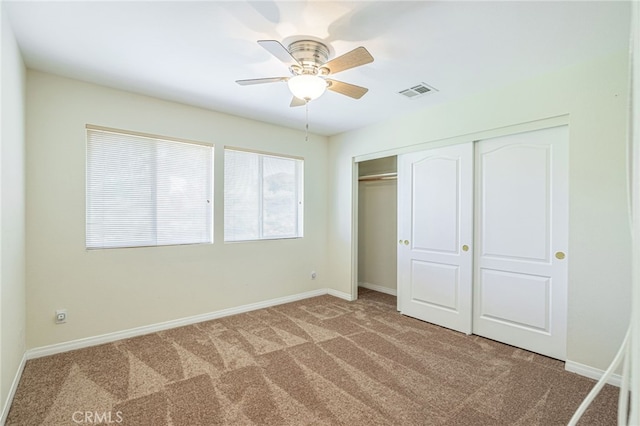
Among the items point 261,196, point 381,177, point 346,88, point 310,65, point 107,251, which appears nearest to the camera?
point 310,65

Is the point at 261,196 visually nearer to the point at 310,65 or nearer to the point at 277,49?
the point at 310,65

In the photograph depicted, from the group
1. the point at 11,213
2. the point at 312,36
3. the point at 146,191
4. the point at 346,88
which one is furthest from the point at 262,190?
the point at 11,213

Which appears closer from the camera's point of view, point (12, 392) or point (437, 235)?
point (12, 392)

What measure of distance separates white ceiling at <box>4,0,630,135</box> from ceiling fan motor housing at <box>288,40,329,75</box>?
2.2 inches

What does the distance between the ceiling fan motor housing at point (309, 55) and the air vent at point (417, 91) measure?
1.12 meters

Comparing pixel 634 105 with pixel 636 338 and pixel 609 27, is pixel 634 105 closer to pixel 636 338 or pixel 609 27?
pixel 636 338

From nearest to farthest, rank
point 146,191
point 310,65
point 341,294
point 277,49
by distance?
point 277,49 → point 310,65 → point 146,191 → point 341,294

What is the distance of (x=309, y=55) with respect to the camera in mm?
2297

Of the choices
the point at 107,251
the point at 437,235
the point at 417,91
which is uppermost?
the point at 417,91

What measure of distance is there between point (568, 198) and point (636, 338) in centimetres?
271

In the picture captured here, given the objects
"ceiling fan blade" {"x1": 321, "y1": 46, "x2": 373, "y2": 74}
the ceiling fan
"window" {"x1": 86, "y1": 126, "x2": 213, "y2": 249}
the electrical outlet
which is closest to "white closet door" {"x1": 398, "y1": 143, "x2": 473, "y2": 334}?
the ceiling fan

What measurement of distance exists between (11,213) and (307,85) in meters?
2.30

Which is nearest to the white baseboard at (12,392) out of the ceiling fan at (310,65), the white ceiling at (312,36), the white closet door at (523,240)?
the white ceiling at (312,36)

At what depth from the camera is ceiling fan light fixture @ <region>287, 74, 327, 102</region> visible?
2.21 meters
